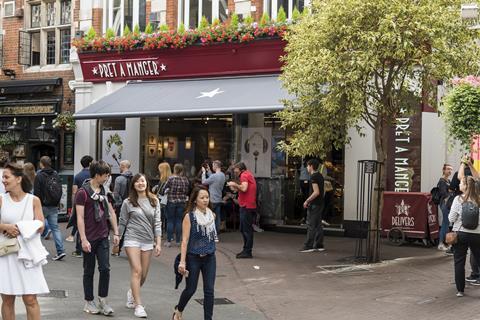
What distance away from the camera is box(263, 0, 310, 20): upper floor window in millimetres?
16672

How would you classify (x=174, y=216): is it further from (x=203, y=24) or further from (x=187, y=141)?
(x=203, y=24)

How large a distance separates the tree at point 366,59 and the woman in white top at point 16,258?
19.3ft

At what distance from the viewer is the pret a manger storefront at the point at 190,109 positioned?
16078mm

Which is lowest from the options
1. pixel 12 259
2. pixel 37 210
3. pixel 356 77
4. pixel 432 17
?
pixel 12 259

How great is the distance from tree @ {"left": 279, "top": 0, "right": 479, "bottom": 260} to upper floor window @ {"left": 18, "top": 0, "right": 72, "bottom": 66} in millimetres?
11240

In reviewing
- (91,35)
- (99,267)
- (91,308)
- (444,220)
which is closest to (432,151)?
(444,220)

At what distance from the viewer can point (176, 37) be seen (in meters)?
17.5

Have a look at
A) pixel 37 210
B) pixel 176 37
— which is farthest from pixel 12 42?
pixel 37 210

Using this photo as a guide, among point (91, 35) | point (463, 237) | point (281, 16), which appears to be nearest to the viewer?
point (463, 237)

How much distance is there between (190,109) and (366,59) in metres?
5.58

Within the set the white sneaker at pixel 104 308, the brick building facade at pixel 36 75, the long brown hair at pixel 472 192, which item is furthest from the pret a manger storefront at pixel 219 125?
the white sneaker at pixel 104 308

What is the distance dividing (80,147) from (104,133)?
830 mm

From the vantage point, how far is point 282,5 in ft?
55.7

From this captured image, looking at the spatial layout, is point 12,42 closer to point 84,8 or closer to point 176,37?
point 84,8
